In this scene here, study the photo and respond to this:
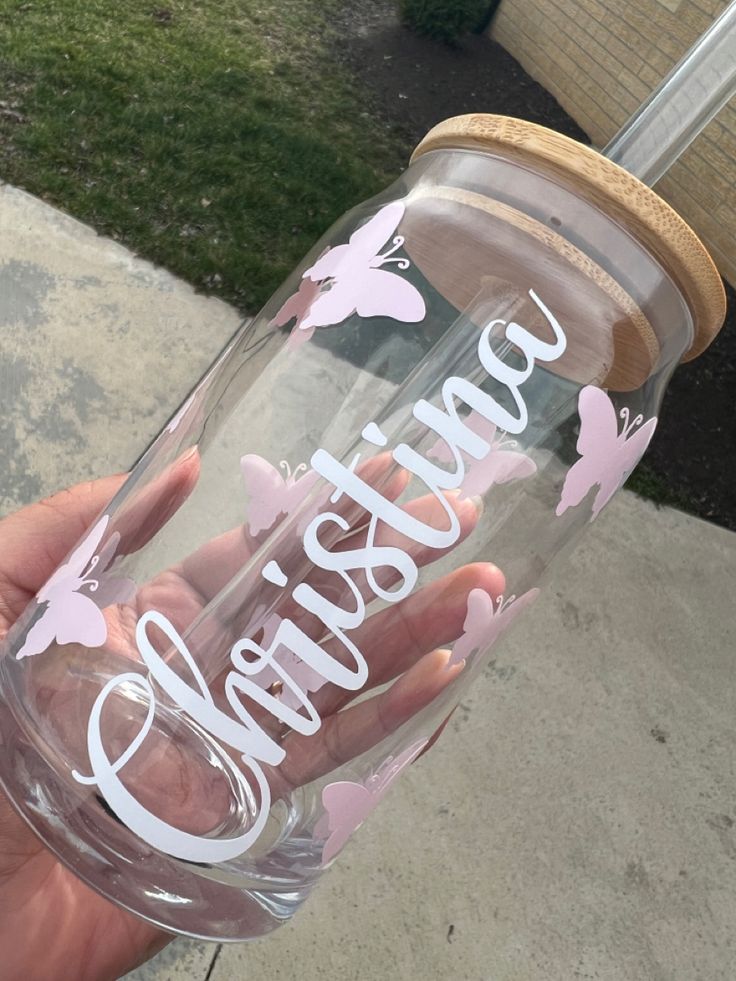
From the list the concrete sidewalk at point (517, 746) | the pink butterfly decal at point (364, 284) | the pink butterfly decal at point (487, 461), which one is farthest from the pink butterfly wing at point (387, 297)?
the concrete sidewalk at point (517, 746)

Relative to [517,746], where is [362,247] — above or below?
above

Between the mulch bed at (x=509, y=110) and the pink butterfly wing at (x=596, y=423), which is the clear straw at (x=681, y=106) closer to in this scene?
the pink butterfly wing at (x=596, y=423)

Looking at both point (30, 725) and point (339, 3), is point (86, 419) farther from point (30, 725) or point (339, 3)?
point (339, 3)

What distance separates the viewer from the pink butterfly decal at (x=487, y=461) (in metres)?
0.65

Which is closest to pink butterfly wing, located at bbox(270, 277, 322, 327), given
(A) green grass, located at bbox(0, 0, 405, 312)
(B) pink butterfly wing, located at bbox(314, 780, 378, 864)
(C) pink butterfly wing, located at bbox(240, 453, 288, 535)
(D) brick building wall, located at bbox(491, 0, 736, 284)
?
(C) pink butterfly wing, located at bbox(240, 453, 288, 535)

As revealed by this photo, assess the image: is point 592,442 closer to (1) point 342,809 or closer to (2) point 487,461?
(2) point 487,461

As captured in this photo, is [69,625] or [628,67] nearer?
[69,625]

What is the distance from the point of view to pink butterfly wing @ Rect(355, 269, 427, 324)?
70 cm

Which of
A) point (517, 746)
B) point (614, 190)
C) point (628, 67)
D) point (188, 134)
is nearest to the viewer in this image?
point (614, 190)

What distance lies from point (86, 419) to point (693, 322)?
148 cm

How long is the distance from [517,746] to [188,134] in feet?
6.21

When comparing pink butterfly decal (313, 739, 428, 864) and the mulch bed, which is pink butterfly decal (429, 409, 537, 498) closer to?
pink butterfly decal (313, 739, 428, 864)

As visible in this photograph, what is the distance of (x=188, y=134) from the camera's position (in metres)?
2.50

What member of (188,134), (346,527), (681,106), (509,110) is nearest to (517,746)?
(346,527)
